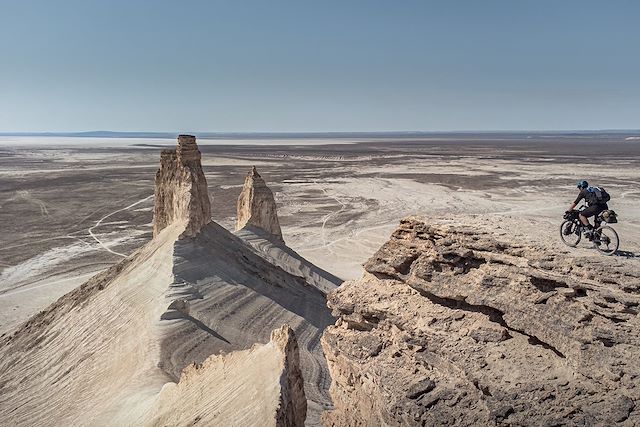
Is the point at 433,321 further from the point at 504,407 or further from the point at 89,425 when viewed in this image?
the point at 89,425

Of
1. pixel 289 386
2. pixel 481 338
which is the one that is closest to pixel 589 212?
pixel 481 338

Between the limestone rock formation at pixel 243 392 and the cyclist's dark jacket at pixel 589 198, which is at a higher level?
the cyclist's dark jacket at pixel 589 198

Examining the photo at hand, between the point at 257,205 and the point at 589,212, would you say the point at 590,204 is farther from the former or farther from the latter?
the point at 257,205

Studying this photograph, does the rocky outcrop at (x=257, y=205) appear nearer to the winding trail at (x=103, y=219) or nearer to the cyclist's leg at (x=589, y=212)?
the winding trail at (x=103, y=219)

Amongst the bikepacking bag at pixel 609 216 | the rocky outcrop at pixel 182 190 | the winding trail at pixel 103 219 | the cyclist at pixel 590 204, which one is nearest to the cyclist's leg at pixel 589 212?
the cyclist at pixel 590 204

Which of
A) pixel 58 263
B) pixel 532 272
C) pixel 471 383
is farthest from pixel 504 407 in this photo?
pixel 58 263

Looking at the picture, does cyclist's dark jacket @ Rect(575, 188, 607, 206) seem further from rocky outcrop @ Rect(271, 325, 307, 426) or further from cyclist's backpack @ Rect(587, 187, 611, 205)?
rocky outcrop @ Rect(271, 325, 307, 426)
